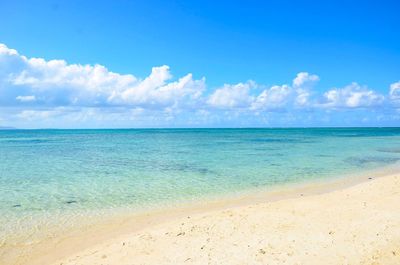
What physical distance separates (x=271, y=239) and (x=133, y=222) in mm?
5640

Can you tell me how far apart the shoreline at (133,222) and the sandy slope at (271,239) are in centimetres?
54

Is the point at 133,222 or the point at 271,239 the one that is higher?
the point at 271,239

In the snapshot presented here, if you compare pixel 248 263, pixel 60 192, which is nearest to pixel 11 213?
pixel 60 192

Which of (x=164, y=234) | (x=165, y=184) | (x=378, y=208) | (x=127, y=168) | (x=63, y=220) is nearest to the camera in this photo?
(x=164, y=234)

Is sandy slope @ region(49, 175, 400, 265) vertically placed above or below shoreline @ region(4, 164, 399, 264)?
above

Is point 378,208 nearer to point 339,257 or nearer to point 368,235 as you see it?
point 368,235

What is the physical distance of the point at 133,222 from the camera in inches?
482

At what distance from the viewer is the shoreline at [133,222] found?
941 cm

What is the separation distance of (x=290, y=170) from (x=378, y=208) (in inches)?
520

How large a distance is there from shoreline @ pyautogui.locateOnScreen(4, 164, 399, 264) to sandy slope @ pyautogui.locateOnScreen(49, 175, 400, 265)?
0.54 m

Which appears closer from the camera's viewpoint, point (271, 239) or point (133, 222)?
point (271, 239)

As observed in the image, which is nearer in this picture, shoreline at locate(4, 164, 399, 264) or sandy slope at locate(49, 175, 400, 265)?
sandy slope at locate(49, 175, 400, 265)

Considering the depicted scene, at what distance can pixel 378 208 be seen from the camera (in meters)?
11.4

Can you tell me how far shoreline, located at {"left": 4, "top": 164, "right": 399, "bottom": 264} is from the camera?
370 inches
